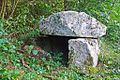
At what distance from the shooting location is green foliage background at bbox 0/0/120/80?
5.22 meters

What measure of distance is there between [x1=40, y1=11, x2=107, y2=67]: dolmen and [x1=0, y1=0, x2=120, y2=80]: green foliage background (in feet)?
0.75

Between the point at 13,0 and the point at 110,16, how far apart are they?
2916mm

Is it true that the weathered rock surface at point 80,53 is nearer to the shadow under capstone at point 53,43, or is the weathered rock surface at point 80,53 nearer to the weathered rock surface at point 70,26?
the weathered rock surface at point 70,26

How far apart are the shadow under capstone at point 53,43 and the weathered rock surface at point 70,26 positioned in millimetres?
344

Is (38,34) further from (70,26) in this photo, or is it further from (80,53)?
(80,53)

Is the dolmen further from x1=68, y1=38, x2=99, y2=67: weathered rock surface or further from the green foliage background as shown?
the green foliage background

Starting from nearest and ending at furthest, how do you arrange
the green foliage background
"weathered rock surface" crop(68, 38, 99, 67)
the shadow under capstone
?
the green foliage background < "weathered rock surface" crop(68, 38, 99, 67) < the shadow under capstone

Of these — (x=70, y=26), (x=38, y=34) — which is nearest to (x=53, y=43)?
(x=38, y=34)

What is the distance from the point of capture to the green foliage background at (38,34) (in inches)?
206

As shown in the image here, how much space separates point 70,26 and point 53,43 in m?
0.75

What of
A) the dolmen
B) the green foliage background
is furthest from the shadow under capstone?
the dolmen

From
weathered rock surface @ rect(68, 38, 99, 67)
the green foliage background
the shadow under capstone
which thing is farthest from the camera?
the shadow under capstone

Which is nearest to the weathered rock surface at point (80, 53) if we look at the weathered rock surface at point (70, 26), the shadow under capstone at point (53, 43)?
the weathered rock surface at point (70, 26)

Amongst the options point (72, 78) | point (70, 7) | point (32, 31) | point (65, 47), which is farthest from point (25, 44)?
point (70, 7)
